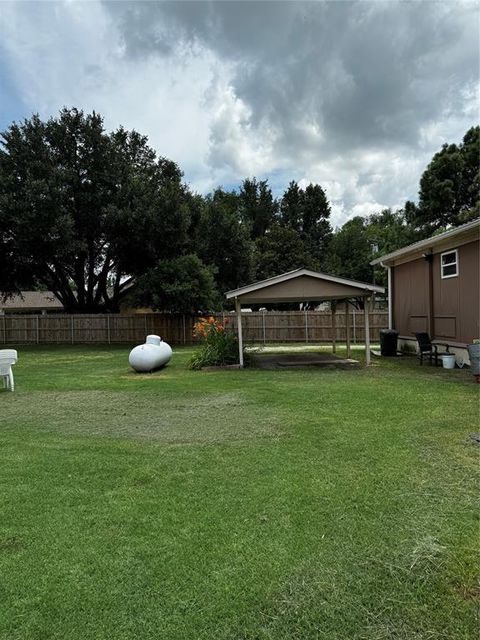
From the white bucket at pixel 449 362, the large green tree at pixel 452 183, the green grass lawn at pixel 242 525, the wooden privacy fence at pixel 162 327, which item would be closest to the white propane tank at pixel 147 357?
the green grass lawn at pixel 242 525

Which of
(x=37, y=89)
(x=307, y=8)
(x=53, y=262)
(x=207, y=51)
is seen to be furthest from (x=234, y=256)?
(x=307, y=8)

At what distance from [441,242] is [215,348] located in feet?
21.5

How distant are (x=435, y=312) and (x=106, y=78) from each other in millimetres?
10973

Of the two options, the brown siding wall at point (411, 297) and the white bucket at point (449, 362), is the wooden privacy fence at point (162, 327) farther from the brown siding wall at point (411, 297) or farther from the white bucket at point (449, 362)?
the white bucket at point (449, 362)

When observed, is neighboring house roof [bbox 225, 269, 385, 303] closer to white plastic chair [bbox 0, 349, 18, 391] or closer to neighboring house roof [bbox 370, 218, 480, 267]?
neighboring house roof [bbox 370, 218, 480, 267]

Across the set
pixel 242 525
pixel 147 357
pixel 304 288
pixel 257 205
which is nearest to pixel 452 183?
pixel 304 288

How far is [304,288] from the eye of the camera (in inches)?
474

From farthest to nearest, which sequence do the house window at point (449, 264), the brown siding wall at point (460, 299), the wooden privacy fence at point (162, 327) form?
the wooden privacy fence at point (162, 327), the house window at point (449, 264), the brown siding wall at point (460, 299)

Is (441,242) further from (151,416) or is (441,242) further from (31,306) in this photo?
(31,306)

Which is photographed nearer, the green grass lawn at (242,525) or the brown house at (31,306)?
the green grass lawn at (242,525)

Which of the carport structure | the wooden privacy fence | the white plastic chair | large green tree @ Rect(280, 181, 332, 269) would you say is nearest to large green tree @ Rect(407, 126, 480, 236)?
the wooden privacy fence

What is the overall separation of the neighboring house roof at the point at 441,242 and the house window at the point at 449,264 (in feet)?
0.63

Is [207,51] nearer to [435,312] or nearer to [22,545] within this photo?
[435,312]

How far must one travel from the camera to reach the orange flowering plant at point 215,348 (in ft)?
40.4
